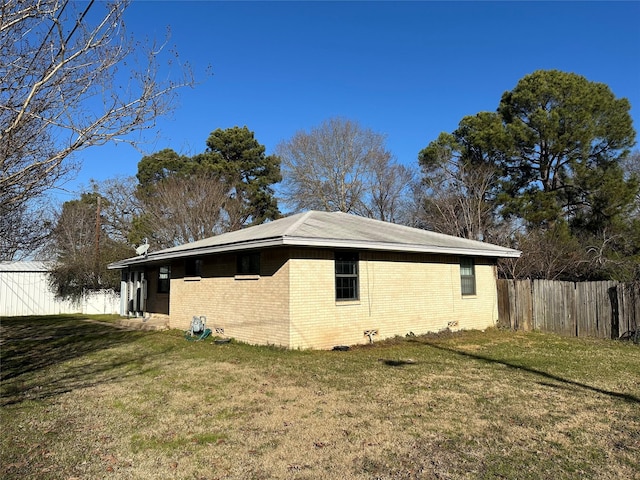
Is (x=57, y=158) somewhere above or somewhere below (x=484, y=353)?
above

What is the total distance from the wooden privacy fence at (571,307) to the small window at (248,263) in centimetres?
912

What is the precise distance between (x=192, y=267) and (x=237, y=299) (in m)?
3.38

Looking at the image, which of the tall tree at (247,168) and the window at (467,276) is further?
the tall tree at (247,168)

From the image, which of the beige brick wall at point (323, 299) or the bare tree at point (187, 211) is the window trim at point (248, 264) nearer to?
the beige brick wall at point (323, 299)

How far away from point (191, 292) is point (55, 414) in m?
9.02

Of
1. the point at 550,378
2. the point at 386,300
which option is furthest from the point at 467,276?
the point at 550,378

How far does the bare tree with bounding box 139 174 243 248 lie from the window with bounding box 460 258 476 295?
1732 centimetres

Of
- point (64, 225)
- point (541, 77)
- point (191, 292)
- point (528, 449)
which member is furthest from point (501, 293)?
point (64, 225)

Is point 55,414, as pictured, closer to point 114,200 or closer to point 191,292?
point 191,292

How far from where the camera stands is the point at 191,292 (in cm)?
1469

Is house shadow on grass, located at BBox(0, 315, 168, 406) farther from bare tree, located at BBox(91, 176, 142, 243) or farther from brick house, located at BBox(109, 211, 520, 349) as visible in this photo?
bare tree, located at BBox(91, 176, 142, 243)

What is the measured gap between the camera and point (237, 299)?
40.3 feet

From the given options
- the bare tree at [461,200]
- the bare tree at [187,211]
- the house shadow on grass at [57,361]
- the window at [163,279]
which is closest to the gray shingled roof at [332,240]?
the window at [163,279]

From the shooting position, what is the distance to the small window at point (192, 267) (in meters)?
14.5
